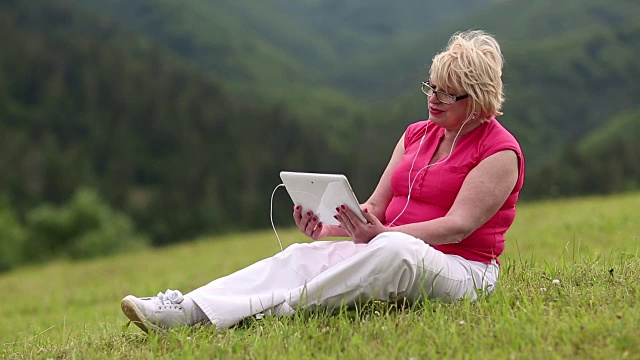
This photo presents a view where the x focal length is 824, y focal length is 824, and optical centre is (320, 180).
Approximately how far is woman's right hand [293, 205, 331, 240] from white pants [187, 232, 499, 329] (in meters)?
0.12

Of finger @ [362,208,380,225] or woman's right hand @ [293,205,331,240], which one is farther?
woman's right hand @ [293,205,331,240]

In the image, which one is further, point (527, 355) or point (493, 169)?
point (493, 169)

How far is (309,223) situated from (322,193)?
46 cm

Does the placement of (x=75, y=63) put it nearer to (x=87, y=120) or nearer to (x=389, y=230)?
(x=87, y=120)

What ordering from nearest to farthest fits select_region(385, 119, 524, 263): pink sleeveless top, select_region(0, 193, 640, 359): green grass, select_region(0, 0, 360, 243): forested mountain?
select_region(0, 193, 640, 359): green grass
select_region(385, 119, 524, 263): pink sleeveless top
select_region(0, 0, 360, 243): forested mountain

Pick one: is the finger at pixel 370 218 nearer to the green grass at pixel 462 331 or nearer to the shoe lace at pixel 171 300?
the green grass at pixel 462 331

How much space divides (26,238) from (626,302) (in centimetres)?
5370

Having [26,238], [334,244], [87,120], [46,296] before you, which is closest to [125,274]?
[46,296]

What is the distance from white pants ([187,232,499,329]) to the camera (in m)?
5.49

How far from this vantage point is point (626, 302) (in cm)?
522

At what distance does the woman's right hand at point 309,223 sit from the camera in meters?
6.27

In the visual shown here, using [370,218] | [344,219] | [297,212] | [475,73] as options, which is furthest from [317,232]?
[475,73]

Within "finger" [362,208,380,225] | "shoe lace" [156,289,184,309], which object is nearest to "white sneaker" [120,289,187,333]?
"shoe lace" [156,289,184,309]

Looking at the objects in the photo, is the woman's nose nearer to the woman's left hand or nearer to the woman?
the woman
